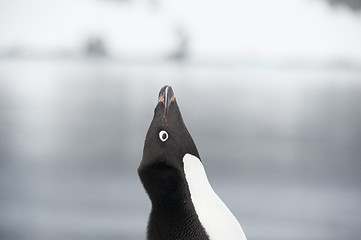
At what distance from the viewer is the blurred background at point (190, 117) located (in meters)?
2.30

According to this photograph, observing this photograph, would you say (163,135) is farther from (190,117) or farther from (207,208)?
(190,117)

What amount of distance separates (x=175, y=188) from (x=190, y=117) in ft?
4.53

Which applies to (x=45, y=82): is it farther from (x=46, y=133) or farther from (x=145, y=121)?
(x=145, y=121)

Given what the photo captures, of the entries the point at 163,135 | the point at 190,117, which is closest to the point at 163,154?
the point at 163,135

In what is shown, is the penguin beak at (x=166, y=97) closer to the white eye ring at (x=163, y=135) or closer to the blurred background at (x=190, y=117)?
the white eye ring at (x=163, y=135)

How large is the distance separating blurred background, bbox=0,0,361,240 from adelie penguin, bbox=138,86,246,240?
1300 mm

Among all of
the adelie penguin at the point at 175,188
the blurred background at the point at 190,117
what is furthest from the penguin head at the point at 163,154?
the blurred background at the point at 190,117

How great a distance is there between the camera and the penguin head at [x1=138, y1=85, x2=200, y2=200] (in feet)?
3.08

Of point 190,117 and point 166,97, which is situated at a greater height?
point 190,117

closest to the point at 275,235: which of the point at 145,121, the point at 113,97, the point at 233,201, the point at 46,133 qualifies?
the point at 233,201

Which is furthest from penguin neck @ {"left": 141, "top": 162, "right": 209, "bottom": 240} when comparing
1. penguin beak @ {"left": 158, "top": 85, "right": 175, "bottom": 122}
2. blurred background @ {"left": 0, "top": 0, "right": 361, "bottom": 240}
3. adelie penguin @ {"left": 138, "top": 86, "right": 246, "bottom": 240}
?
blurred background @ {"left": 0, "top": 0, "right": 361, "bottom": 240}

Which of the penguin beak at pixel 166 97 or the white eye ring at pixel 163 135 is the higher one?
the penguin beak at pixel 166 97

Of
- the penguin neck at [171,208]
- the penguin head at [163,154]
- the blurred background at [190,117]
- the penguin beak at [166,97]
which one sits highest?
the blurred background at [190,117]

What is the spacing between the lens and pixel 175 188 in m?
0.96
